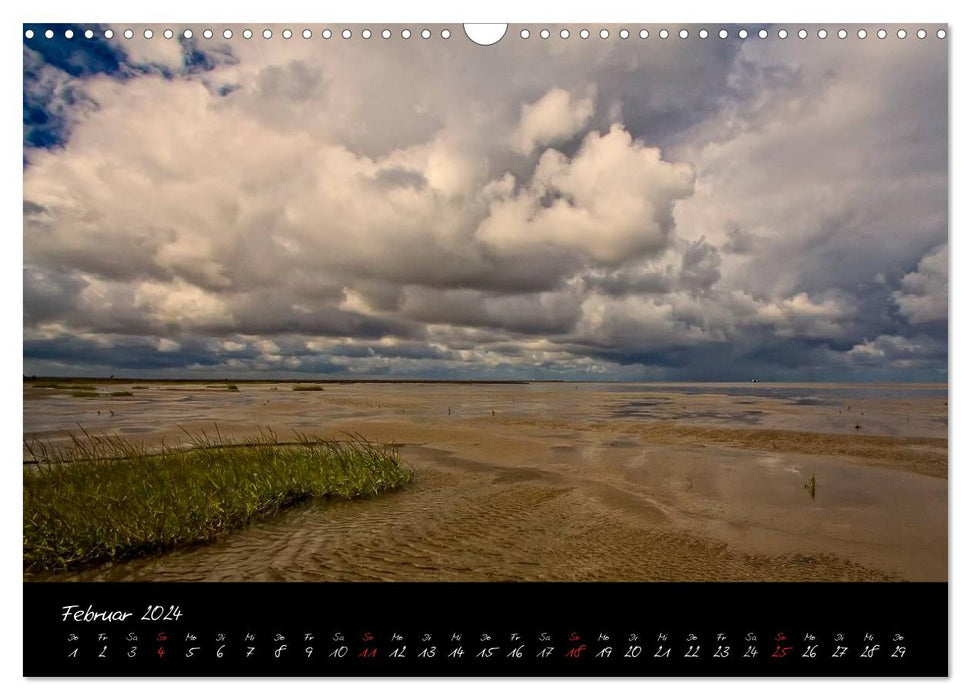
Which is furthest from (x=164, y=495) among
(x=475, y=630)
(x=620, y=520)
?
(x=620, y=520)

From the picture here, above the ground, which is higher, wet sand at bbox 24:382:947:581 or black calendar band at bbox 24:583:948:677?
black calendar band at bbox 24:583:948:677

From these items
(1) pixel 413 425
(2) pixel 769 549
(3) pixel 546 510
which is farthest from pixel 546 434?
(2) pixel 769 549

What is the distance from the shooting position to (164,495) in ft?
24.7

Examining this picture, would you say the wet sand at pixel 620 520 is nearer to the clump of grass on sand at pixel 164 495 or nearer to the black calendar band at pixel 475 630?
the clump of grass on sand at pixel 164 495

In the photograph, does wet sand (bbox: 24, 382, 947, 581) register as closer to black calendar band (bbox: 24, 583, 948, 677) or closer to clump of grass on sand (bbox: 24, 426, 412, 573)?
clump of grass on sand (bbox: 24, 426, 412, 573)

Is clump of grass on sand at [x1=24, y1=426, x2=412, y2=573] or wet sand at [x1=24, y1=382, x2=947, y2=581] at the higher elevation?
clump of grass on sand at [x1=24, y1=426, x2=412, y2=573]

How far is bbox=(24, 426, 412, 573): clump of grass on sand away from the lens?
234 inches

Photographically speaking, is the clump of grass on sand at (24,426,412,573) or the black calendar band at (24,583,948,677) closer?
the black calendar band at (24,583,948,677)

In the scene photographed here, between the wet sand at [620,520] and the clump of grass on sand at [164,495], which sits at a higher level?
the clump of grass on sand at [164,495]

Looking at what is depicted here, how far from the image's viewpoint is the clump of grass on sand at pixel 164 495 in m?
5.95

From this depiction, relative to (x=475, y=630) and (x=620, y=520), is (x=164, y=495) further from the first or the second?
(x=620, y=520)

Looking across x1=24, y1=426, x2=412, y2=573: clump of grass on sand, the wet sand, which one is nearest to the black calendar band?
the wet sand

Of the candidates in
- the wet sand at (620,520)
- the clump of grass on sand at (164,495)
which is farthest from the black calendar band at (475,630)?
the clump of grass on sand at (164,495)

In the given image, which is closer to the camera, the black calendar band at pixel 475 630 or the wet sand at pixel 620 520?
the black calendar band at pixel 475 630
